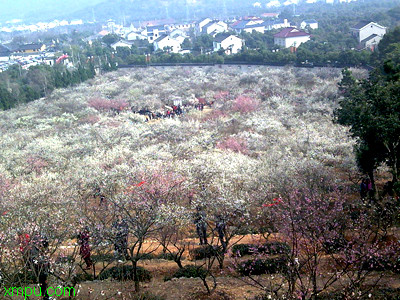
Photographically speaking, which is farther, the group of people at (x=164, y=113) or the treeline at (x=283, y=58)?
the treeline at (x=283, y=58)

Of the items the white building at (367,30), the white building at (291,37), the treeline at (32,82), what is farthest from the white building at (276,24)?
the treeline at (32,82)

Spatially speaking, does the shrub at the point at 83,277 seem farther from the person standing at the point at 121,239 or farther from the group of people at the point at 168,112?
the group of people at the point at 168,112

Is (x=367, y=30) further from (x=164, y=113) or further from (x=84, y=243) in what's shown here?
(x=84, y=243)

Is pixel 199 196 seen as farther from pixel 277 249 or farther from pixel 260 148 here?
pixel 260 148

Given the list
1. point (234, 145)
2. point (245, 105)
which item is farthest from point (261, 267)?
point (245, 105)

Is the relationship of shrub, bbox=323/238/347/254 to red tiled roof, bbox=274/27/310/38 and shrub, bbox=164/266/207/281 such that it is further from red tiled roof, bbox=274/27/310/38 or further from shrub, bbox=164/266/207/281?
red tiled roof, bbox=274/27/310/38
